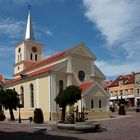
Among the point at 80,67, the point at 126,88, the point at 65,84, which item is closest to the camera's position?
the point at 65,84

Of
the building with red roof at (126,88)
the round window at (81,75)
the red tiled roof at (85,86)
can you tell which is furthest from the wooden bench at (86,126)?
the building with red roof at (126,88)

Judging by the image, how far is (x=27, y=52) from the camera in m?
55.0

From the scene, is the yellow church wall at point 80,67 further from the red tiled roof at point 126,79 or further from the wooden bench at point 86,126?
the red tiled roof at point 126,79

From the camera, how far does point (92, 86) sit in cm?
4028

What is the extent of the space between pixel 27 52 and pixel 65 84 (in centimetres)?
1724

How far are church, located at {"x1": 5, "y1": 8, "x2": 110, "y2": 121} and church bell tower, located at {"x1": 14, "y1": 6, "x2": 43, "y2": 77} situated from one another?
7239mm

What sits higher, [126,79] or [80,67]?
[80,67]

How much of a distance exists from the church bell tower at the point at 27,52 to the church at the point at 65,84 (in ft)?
23.7

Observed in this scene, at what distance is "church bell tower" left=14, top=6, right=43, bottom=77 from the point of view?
54938mm

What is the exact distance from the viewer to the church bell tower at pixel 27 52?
2163 inches

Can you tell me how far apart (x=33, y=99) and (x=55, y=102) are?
5501mm

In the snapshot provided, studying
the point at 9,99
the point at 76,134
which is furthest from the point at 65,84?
the point at 76,134

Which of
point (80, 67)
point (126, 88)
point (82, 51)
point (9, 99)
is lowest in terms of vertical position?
point (9, 99)

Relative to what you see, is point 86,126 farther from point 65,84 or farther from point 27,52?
point 27,52
